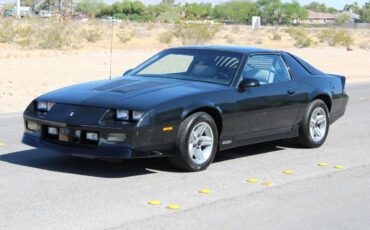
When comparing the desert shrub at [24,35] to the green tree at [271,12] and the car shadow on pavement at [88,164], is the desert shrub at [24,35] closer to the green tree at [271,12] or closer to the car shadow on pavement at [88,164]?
the car shadow on pavement at [88,164]

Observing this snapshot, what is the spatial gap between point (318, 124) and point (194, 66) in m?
2.14

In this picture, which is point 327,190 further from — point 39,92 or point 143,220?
point 39,92

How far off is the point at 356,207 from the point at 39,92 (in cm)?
1197

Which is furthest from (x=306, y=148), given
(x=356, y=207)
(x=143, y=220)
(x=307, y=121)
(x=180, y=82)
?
(x=143, y=220)

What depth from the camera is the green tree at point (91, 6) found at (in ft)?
335

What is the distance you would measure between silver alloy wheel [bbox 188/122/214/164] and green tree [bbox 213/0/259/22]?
111260mm

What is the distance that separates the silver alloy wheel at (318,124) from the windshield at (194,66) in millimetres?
1636

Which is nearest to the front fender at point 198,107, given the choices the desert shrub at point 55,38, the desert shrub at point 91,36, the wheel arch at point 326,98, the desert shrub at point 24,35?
the wheel arch at point 326,98

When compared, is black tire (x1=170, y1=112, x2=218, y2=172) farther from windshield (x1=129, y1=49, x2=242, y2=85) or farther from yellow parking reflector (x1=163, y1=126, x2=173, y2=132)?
windshield (x1=129, y1=49, x2=242, y2=85)

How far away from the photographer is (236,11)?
11962 centimetres

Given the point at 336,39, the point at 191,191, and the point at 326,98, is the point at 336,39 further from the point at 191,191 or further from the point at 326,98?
the point at 191,191

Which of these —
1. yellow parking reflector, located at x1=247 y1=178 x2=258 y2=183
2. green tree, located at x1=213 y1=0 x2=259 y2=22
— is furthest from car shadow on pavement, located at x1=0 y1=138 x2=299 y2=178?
green tree, located at x1=213 y1=0 x2=259 y2=22

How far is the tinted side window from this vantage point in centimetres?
939

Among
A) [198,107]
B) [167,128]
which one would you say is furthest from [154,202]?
[198,107]
